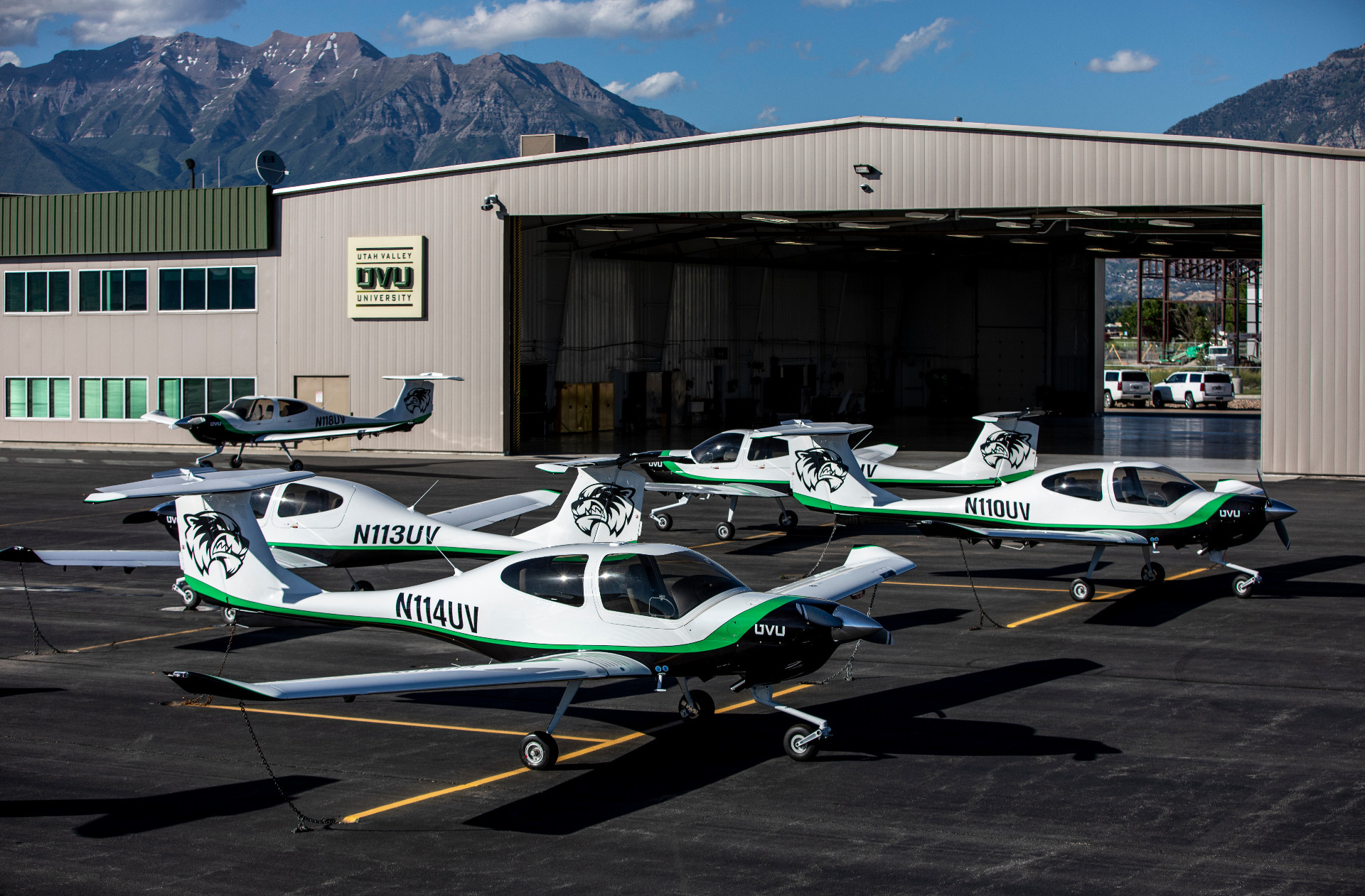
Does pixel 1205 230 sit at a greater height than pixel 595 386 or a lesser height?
greater

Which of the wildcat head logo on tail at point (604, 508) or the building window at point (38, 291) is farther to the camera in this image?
the building window at point (38, 291)

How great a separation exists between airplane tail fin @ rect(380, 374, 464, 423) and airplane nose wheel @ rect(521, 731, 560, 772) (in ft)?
98.8

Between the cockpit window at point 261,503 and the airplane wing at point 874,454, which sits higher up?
the airplane wing at point 874,454

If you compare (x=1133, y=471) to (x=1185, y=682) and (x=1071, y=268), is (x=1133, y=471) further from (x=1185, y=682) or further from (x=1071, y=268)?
(x=1071, y=268)

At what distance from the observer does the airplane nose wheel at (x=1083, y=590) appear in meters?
17.5

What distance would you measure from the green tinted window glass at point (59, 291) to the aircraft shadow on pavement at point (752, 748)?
146 feet

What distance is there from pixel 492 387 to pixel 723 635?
108ft

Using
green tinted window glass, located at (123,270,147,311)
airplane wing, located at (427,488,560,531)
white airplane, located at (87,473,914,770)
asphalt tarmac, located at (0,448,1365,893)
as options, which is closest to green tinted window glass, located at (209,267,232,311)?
green tinted window glass, located at (123,270,147,311)

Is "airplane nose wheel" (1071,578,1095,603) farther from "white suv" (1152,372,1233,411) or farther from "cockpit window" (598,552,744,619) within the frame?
"white suv" (1152,372,1233,411)

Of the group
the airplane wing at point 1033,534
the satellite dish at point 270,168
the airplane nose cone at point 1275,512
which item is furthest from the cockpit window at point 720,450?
the satellite dish at point 270,168

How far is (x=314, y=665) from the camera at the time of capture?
45.7 ft

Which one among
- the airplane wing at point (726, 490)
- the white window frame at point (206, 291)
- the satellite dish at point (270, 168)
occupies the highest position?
the satellite dish at point (270, 168)

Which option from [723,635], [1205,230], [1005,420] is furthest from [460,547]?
[1205,230]

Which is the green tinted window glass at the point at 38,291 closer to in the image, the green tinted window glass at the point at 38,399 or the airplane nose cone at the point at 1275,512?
the green tinted window glass at the point at 38,399
